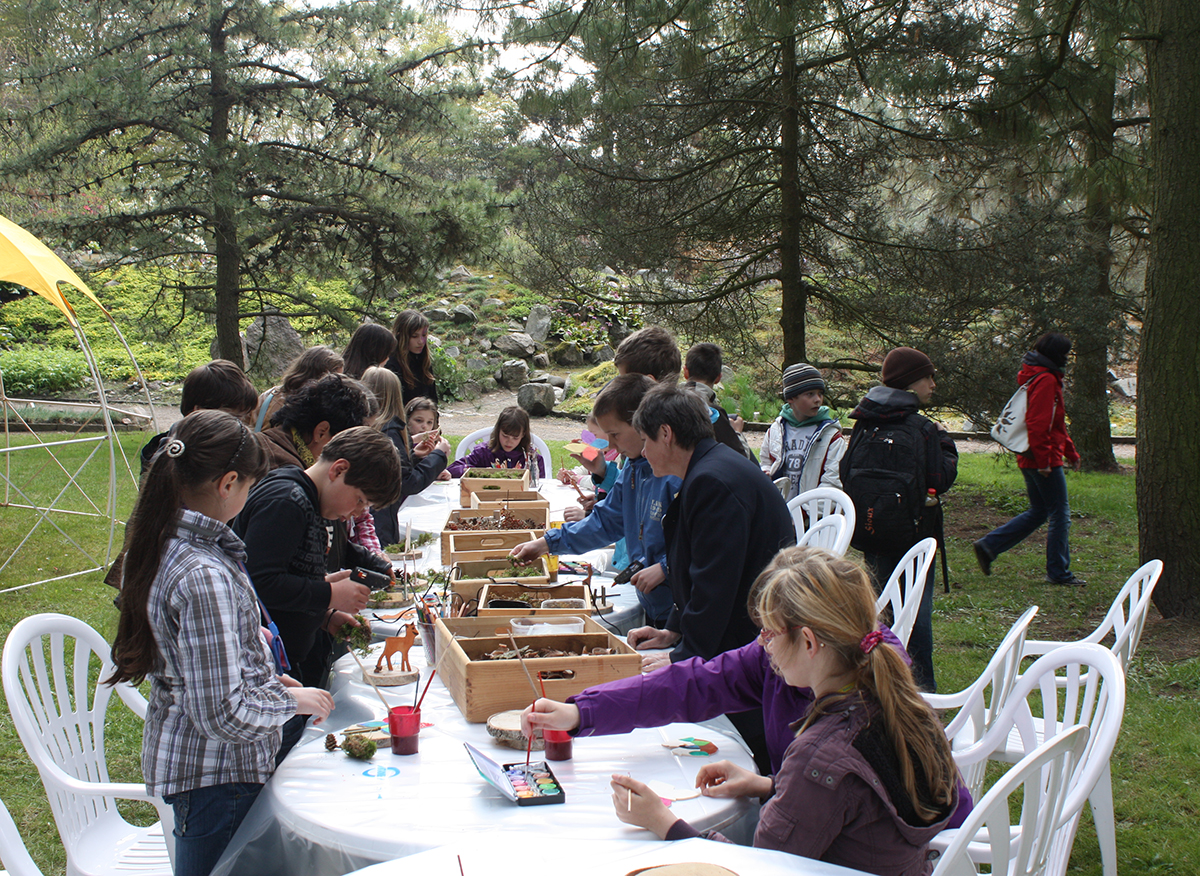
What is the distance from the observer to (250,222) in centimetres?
983

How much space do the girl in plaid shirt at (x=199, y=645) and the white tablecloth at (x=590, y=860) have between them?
550 millimetres

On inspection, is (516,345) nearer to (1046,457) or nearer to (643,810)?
(1046,457)

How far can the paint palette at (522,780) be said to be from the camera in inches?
77.7

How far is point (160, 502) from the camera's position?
79.4 inches

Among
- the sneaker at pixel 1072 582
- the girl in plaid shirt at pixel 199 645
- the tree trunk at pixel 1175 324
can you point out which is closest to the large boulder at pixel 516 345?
the sneaker at pixel 1072 582

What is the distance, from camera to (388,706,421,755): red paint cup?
2.21 m

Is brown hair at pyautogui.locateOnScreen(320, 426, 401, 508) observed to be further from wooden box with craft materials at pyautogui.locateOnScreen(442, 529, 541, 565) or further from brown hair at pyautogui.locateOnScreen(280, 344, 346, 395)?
brown hair at pyautogui.locateOnScreen(280, 344, 346, 395)

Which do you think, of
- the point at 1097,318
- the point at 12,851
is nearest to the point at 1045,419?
the point at 1097,318

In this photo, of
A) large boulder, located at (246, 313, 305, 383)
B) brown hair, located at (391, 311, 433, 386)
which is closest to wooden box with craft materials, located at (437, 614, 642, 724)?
brown hair, located at (391, 311, 433, 386)

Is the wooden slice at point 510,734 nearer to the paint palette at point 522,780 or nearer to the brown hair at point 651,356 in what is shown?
the paint palette at point 522,780

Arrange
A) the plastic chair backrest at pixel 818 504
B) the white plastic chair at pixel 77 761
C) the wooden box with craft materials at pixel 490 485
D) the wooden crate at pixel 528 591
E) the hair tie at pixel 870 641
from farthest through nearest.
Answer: the wooden box with craft materials at pixel 490 485
the plastic chair backrest at pixel 818 504
the wooden crate at pixel 528 591
the white plastic chair at pixel 77 761
the hair tie at pixel 870 641

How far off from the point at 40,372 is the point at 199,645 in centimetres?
1714

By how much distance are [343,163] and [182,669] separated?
10076mm

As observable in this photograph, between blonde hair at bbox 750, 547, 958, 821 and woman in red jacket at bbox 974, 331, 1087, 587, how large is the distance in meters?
5.40
